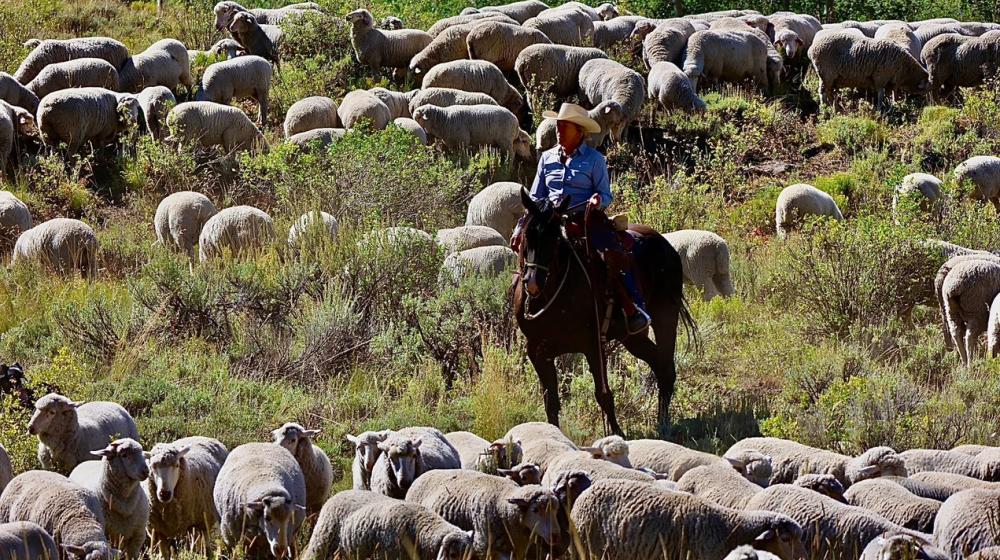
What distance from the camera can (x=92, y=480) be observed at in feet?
26.7

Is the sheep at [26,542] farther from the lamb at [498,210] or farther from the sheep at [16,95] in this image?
the sheep at [16,95]

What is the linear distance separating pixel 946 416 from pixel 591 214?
10.6ft

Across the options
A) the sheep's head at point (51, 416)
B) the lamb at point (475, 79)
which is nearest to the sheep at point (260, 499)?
the sheep's head at point (51, 416)

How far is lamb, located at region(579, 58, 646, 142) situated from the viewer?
21.3 metres

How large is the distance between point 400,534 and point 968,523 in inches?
118

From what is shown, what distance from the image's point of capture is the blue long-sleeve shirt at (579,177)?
10.5m

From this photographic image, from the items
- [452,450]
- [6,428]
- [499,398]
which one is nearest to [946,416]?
[499,398]

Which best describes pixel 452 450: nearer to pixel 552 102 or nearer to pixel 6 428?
pixel 6 428

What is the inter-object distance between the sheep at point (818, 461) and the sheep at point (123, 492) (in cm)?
376

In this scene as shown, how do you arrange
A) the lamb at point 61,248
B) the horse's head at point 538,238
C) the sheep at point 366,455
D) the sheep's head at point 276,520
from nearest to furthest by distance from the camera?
the sheep's head at point 276,520
the sheep at point 366,455
the horse's head at point 538,238
the lamb at point 61,248

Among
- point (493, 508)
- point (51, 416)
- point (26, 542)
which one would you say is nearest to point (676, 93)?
point (51, 416)

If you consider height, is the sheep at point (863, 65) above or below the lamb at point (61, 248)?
above

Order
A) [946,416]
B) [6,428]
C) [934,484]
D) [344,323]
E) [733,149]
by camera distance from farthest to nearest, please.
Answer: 1. [733,149]
2. [344,323]
3. [946,416]
4. [6,428]
5. [934,484]

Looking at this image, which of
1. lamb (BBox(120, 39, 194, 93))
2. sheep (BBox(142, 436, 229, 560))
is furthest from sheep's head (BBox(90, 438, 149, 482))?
lamb (BBox(120, 39, 194, 93))
